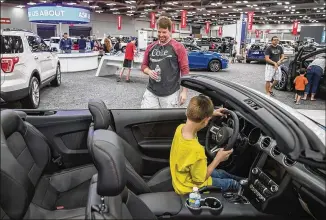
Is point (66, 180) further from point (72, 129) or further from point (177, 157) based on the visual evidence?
point (177, 157)

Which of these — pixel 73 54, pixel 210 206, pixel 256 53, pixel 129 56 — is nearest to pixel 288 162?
pixel 210 206

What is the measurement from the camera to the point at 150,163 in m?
2.78

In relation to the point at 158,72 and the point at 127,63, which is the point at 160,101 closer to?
the point at 158,72

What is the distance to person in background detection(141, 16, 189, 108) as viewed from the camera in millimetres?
3150

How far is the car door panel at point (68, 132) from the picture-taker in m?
2.64

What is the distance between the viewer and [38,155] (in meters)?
2.08

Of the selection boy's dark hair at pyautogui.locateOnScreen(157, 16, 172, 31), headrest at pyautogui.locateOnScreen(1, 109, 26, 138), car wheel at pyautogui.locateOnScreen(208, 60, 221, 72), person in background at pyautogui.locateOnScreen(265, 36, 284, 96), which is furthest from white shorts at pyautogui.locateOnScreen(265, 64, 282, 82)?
headrest at pyautogui.locateOnScreen(1, 109, 26, 138)

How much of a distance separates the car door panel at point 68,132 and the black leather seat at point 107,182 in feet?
4.42

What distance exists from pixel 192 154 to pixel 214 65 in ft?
36.1

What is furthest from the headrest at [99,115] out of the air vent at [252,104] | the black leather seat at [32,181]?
the air vent at [252,104]

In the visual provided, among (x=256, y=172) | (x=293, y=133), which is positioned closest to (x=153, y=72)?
(x=256, y=172)

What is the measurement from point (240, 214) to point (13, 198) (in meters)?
1.31

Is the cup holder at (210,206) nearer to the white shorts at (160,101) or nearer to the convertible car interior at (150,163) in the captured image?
the convertible car interior at (150,163)

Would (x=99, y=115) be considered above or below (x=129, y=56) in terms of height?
below
